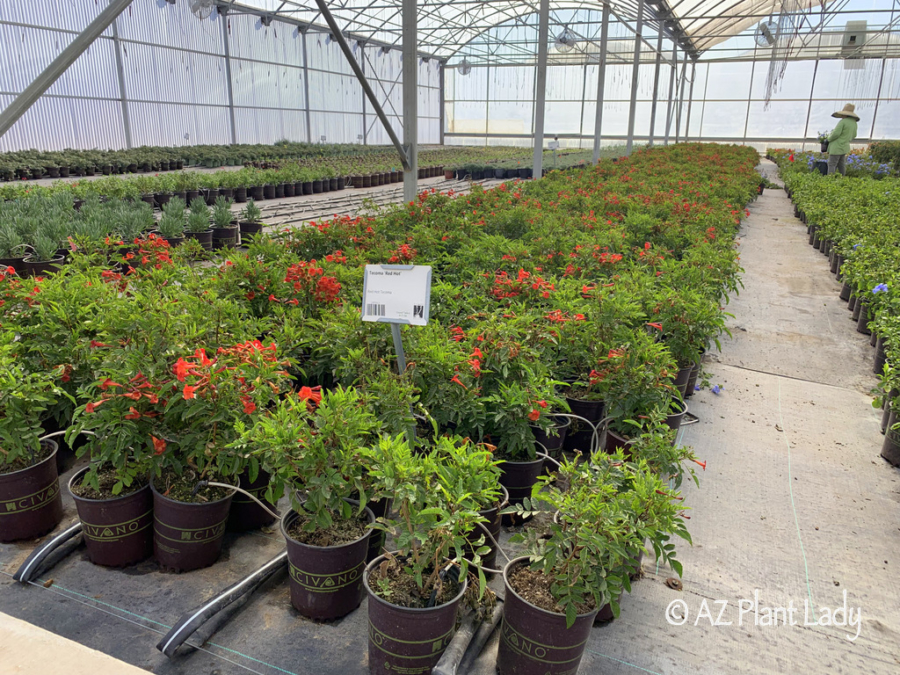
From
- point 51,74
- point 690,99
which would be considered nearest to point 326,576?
point 51,74

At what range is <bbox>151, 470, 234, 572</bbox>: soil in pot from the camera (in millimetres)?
2363

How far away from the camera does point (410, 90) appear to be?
6895 mm

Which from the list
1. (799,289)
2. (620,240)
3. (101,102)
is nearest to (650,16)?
(101,102)

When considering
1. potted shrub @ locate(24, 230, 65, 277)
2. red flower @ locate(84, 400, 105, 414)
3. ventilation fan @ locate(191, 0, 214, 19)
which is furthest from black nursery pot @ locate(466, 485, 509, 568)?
ventilation fan @ locate(191, 0, 214, 19)

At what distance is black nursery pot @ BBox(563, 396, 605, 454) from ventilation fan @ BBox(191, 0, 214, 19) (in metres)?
21.9

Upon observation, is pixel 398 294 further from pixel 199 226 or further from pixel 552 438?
pixel 199 226

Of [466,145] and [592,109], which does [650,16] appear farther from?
[466,145]

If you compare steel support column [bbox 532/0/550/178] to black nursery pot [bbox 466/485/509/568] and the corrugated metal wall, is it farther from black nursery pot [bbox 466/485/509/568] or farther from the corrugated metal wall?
black nursery pot [bbox 466/485/509/568]

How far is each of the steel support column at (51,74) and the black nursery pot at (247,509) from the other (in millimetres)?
2784

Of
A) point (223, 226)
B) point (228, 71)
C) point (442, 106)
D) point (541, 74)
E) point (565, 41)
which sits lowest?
point (223, 226)

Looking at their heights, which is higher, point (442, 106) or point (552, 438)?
point (442, 106)

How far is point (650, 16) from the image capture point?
2762 cm

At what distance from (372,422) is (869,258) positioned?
20.5ft

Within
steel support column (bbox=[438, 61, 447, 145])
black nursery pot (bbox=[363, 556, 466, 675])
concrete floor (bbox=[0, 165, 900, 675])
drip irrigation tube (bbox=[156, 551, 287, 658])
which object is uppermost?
steel support column (bbox=[438, 61, 447, 145])
